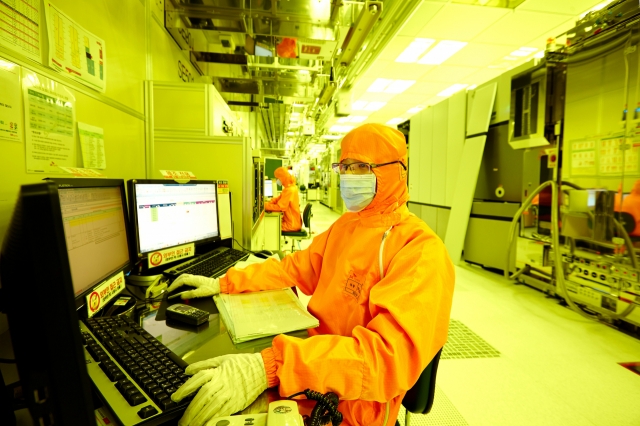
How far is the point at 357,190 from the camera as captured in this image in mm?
1077

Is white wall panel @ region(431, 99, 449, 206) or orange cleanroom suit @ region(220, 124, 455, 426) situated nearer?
orange cleanroom suit @ region(220, 124, 455, 426)

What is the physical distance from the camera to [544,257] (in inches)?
129

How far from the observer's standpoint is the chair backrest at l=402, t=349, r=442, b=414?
0.89 metres

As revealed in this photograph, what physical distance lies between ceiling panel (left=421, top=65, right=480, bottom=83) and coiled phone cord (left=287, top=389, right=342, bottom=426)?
5675 mm

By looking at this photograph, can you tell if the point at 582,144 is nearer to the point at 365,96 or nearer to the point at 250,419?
the point at 250,419

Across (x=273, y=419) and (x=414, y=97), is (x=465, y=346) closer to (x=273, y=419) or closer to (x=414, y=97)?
(x=273, y=419)

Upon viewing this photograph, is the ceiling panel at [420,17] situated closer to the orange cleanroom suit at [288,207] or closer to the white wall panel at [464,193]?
the white wall panel at [464,193]

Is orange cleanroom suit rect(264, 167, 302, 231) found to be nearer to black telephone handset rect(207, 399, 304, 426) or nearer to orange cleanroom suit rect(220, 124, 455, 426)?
orange cleanroom suit rect(220, 124, 455, 426)

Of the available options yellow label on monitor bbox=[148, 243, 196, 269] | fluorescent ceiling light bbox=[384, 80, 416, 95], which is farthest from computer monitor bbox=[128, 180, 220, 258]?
fluorescent ceiling light bbox=[384, 80, 416, 95]

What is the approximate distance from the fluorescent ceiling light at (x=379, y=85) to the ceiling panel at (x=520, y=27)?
178cm

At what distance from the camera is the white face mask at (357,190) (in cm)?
106

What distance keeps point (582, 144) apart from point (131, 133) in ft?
12.1

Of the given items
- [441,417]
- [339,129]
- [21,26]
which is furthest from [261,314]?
[339,129]

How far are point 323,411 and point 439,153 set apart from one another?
507cm
